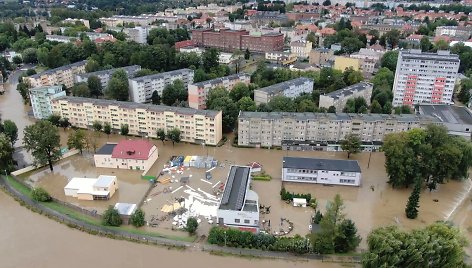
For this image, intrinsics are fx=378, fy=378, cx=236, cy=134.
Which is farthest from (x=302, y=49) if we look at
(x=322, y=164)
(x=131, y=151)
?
(x=131, y=151)

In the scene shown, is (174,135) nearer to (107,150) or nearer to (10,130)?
(107,150)

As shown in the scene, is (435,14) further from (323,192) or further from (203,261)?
(203,261)

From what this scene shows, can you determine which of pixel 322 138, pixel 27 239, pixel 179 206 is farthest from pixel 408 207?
pixel 27 239

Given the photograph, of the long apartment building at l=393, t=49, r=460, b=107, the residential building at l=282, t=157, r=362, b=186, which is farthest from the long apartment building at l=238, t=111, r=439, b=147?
the long apartment building at l=393, t=49, r=460, b=107

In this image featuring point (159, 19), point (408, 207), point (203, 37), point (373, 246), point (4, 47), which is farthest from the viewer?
point (159, 19)

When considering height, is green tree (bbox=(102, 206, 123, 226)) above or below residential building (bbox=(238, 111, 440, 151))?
below

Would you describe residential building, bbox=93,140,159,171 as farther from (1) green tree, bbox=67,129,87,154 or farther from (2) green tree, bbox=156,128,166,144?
(2) green tree, bbox=156,128,166,144
